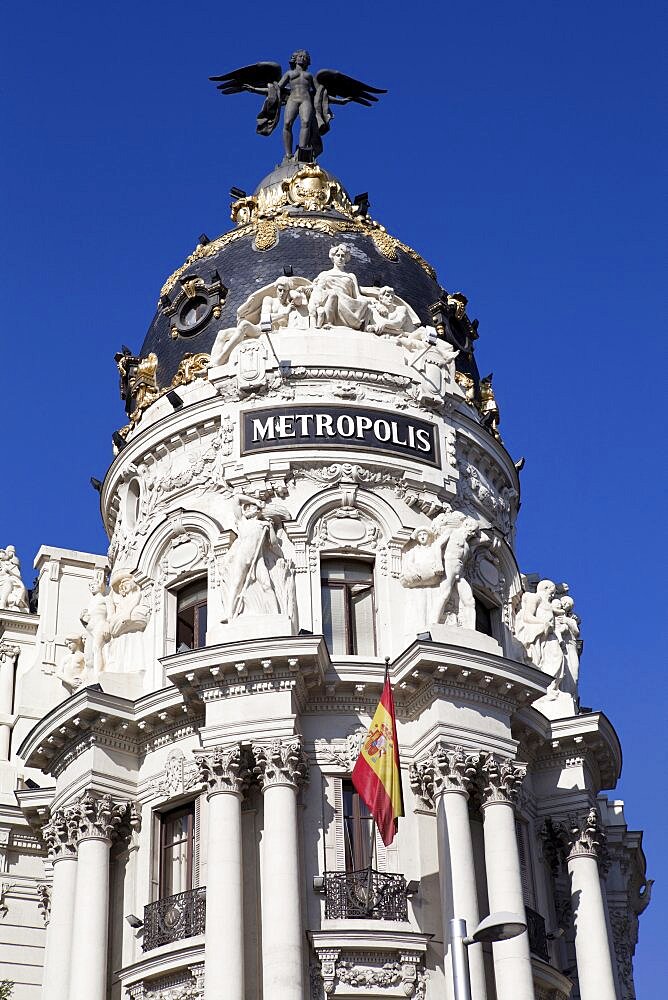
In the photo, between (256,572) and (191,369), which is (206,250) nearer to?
(191,369)

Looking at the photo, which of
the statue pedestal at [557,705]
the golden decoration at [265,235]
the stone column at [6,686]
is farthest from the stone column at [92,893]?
the golden decoration at [265,235]

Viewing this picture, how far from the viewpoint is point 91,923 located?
32.3 m

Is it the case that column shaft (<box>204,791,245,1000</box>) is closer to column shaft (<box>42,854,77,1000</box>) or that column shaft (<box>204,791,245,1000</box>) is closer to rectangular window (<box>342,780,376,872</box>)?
rectangular window (<box>342,780,376,872</box>)

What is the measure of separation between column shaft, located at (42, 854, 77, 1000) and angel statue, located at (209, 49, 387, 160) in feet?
66.2

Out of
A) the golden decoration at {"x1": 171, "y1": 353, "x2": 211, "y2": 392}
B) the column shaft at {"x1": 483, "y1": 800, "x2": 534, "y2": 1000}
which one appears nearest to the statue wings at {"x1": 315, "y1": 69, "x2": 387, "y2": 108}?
the golden decoration at {"x1": 171, "y1": 353, "x2": 211, "y2": 392}

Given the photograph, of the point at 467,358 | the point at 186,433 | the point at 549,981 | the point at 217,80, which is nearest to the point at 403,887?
the point at 549,981

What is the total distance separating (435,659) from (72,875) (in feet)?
27.5

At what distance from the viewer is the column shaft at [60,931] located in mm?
A: 33000

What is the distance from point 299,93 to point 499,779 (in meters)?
22.0

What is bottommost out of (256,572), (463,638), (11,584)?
(463,638)

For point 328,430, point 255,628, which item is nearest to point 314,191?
point 328,430

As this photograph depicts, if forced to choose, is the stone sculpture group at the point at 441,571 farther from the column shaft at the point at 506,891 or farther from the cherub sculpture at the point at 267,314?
the cherub sculpture at the point at 267,314

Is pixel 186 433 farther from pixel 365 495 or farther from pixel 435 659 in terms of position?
pixel 435 659

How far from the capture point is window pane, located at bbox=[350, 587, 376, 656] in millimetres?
34781
